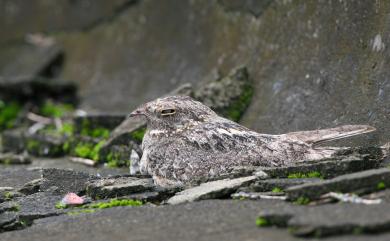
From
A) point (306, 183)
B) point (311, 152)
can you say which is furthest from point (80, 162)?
point (306, 183)

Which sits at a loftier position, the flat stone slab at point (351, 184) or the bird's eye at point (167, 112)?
the bird's eye at point (167, 112)

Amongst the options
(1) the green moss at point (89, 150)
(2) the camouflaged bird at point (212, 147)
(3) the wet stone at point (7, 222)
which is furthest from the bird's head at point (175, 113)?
(1) the green moss at point (89, 150)

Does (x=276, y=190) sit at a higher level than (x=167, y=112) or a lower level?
lower

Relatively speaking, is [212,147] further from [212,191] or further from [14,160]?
[14,160]

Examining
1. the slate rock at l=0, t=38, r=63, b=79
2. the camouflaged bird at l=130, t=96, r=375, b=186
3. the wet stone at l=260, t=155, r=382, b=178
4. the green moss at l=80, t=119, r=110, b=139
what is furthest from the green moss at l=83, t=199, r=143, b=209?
the slate rock at l=0, t=38, r=63, b=79

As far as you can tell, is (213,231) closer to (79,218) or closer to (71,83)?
(79,218)

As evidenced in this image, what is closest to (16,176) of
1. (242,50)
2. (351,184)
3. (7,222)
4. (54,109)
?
(7,222)

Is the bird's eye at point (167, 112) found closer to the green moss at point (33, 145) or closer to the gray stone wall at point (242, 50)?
the gray stone wall at point (242, 50)

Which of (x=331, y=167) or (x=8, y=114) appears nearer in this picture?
(x=331, y=167)
